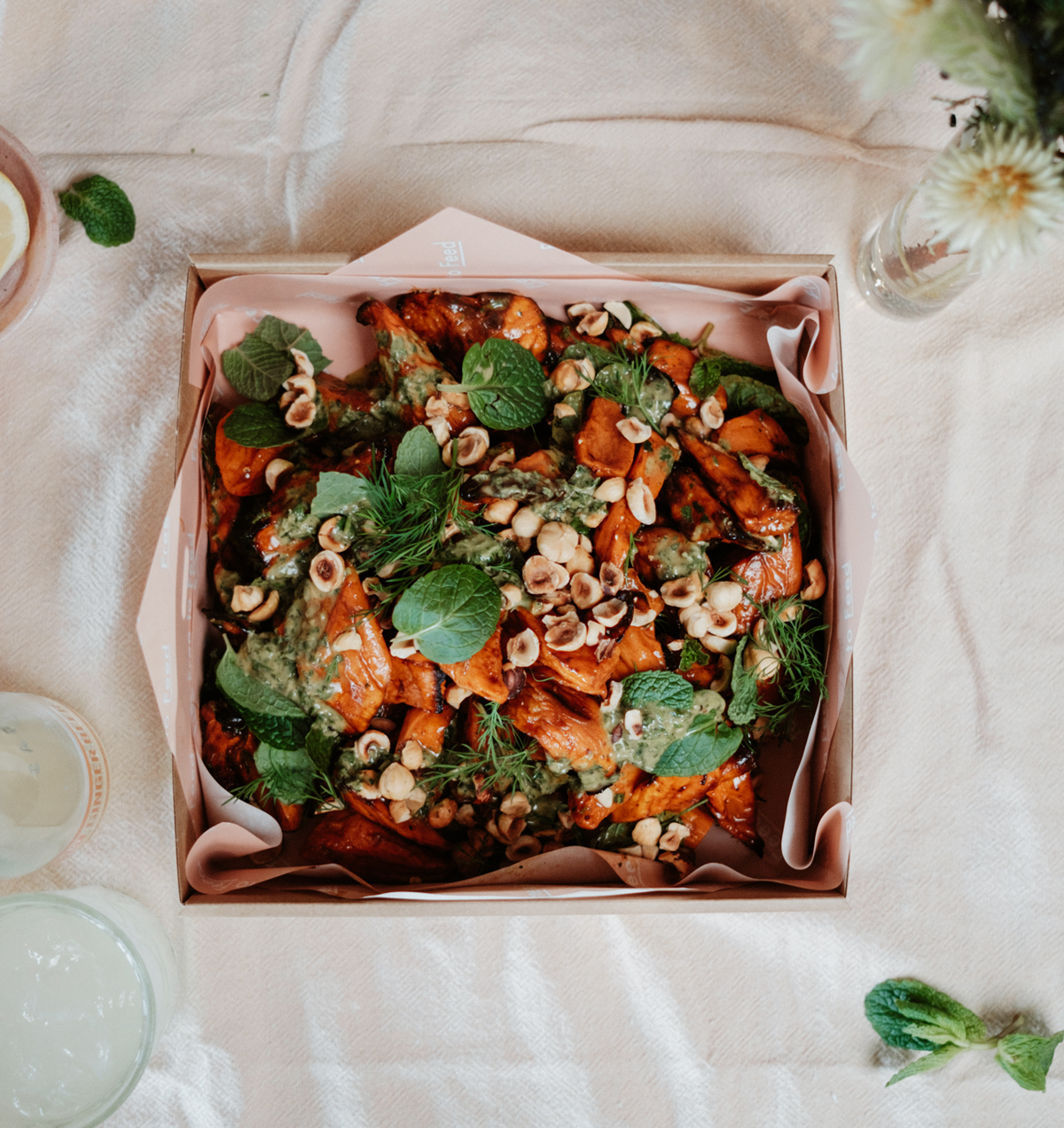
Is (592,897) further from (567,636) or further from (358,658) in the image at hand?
(358,658)

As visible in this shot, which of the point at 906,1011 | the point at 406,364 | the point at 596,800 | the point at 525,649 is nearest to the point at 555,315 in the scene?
the point at 406,364

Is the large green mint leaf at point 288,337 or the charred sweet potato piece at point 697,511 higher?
the large green mint leaf at point 288,337

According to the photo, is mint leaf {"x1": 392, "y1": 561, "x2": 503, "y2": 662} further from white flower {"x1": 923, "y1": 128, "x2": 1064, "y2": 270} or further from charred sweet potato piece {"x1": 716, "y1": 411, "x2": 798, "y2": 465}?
white flower {"x1": 923, "y1": 128, "x2": 1064, "y2": 270}

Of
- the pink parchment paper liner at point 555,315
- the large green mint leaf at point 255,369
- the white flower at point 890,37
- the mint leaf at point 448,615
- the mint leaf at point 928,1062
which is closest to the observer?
the white flower at point 890,37

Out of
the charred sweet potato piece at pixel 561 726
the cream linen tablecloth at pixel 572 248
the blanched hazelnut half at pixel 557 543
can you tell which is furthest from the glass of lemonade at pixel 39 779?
the blanched hazelnut half at pixel 557 543

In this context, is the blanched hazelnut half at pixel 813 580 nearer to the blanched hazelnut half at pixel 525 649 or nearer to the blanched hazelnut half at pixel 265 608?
the blanched hazelnut half at pixel 525 649
